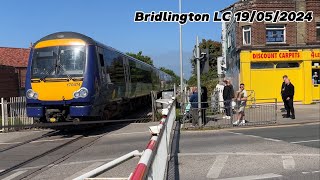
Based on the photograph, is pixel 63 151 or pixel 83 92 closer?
pixel 63 151

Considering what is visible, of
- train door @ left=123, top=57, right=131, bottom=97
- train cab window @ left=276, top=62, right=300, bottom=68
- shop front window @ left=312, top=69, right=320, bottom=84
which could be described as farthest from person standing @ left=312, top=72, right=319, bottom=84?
train door @ left=123, top=57, right=131, bottom=97

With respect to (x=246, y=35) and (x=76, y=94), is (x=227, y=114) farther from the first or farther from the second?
(x=246, y=35)

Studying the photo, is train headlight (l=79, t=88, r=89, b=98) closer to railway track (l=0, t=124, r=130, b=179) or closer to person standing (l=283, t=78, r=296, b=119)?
railway track (l=0, t=124, r=130, b=179)

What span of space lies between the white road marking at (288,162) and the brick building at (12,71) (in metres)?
37.6

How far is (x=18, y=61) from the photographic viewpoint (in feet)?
180

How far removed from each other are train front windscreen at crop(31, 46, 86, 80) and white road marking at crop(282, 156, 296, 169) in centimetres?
722

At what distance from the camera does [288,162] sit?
8.75 metres

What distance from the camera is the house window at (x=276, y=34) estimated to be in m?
26.8

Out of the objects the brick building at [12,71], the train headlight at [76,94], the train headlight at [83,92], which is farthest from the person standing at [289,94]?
→ the brick building at [12,71]

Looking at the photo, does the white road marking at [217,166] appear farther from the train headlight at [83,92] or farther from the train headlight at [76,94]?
the train headlight at [76,94]

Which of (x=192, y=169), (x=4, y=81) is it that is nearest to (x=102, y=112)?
(x=192, y=169)

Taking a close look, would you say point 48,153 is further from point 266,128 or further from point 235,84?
point 235,84

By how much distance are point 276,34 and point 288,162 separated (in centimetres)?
1949

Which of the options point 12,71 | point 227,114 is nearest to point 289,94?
point 227,114
